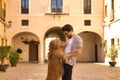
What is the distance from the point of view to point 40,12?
122 feet

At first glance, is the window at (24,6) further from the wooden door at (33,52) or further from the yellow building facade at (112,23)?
the yellow building facade at (112,23)

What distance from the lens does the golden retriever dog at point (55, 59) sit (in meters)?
6.77

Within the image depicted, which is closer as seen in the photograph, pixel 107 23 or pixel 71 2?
pixel 107 23

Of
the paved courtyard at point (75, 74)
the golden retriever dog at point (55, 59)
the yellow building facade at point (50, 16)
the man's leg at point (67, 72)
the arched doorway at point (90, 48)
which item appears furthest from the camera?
the arched doorway at point (90, 48)

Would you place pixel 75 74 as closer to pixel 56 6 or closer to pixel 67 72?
pixel 67 72

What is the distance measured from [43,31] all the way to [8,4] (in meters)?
4.44

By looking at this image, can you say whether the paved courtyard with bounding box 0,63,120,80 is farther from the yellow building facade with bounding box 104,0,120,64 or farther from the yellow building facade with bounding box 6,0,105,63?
the yellow building facade with bounding box 6,0,105,63

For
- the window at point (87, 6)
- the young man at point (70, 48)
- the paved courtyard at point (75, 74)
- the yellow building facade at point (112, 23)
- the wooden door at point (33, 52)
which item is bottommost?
the paved courtyard at point (75, 74)

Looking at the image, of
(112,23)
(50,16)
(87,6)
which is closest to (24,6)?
(50,16)

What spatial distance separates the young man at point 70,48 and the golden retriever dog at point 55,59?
21 centimetres

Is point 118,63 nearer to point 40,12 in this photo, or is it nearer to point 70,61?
point 40,12

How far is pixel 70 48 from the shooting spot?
24.3ft

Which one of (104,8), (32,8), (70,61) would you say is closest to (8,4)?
(32,8)

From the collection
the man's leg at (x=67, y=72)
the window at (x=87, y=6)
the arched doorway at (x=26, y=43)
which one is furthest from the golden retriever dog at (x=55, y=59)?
the arched doorway at (x=26, y=43)
